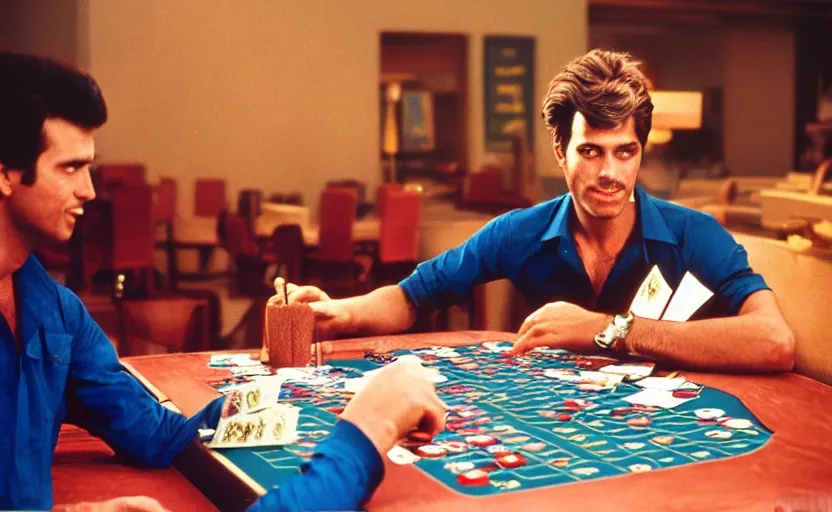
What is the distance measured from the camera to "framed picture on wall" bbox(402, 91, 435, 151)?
47.3 feet

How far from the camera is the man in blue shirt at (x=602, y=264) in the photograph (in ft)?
7.68

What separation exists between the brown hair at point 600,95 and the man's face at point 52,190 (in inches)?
52.1

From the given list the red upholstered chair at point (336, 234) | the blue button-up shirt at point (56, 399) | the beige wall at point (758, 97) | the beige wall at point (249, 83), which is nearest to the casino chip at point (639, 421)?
the blue button-up shirt at point (56, 399)

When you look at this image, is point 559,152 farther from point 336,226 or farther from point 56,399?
point 336,226

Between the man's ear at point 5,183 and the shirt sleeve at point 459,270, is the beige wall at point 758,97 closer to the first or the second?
the shirt sleeve at point 459,270

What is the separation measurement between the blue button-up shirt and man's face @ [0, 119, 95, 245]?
12cm

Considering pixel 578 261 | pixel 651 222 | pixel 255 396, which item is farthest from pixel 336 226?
pixel 255 396

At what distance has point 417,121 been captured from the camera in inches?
571

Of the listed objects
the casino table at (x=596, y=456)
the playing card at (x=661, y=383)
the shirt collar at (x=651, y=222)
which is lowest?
the casino table at (x=596, y=456)

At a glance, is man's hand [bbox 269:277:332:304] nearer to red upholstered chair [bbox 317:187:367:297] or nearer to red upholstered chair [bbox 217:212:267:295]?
red upholstered chair [bbox 317:187:367:297]

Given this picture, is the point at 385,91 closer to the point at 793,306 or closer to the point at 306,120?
the point at 306,120

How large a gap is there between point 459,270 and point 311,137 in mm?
7766

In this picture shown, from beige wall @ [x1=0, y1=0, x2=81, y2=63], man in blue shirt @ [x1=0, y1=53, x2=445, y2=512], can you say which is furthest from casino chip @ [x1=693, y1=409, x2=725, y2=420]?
beige wall @ [x1=0, y1=0, x2=81, y2=63]

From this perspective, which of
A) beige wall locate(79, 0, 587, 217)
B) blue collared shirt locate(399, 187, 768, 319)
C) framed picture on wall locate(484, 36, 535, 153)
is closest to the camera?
blue collared shirt locate(399, 187, 768, 319)
